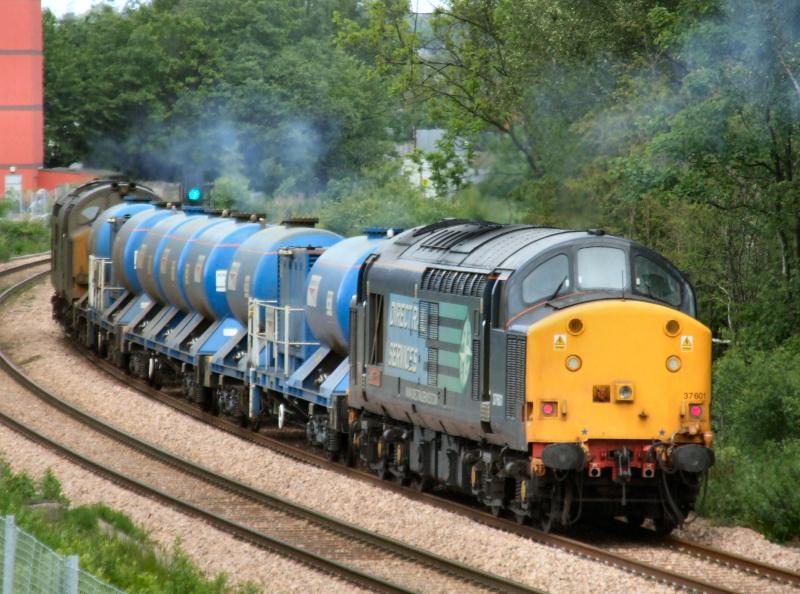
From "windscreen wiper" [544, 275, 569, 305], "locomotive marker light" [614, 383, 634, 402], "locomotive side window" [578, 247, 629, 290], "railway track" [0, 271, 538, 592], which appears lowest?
"railway track" [0, 271, 538, 592]

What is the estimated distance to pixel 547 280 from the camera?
585 inches

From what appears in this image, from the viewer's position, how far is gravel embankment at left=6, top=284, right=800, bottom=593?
13.3m

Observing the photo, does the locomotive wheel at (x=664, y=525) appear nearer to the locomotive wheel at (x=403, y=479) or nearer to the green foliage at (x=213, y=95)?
the locomotive wheel at (x=403, y=479)

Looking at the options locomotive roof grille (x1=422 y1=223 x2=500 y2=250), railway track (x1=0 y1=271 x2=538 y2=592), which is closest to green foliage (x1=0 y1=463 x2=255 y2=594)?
railway track (x1=0 y1=271 x2=538 y2=592)

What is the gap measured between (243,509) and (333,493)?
1264 mm

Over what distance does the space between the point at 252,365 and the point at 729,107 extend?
8.98 meters

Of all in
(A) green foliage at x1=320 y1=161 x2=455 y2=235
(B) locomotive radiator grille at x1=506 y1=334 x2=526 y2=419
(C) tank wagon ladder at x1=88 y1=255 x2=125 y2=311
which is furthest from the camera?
(A) green foliage at x1=320 y1=161 x2=455 y2=235

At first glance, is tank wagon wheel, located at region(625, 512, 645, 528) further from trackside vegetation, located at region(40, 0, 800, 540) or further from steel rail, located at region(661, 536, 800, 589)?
trackside vegetation, located at region(40, 0, 800, 540)

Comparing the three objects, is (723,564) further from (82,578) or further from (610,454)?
(82,578)

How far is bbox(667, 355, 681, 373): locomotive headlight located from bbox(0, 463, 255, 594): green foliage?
16.2ft

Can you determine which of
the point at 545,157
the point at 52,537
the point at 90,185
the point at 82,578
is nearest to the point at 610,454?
the point at 52,537

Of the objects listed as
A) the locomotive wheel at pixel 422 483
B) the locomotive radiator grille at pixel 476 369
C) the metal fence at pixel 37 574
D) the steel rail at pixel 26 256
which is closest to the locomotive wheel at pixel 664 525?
the locomotive radiator grille at pixel 476 369

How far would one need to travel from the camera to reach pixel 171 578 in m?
12.5

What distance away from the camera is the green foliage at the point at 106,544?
1212 centimetres
